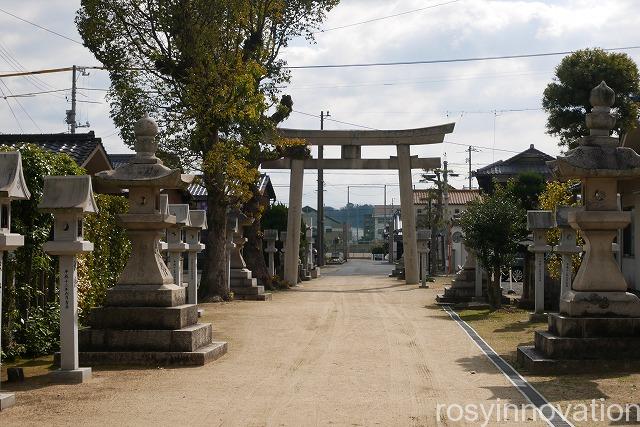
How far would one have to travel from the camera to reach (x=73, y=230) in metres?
10.8

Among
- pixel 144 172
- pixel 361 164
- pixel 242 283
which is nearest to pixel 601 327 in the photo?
pixel 144 172

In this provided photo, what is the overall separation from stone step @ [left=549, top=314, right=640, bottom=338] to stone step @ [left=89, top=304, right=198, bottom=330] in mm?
5764

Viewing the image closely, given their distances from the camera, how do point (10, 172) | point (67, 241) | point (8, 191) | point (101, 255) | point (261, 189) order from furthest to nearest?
1. point (261, 189)
2. point (101, 255)
3. point (67, 241)
4. point (10, 172)
5. point (8, 191)

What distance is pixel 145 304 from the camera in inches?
492

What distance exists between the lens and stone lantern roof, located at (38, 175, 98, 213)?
10.7m

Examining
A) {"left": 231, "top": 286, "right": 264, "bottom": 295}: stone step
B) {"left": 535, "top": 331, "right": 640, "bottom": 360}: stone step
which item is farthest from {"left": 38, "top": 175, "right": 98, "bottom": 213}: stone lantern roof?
{"left": 231, "top": 286, "right": 264, "bottom": 295}: stone step

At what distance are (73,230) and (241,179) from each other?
12617 mm

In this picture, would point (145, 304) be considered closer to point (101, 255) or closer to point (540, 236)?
point (101, 255)

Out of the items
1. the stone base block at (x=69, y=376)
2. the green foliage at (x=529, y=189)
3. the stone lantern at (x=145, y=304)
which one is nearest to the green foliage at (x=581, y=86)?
the green foliage at (x=529, y=189)

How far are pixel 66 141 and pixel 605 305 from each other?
1657 centimetres

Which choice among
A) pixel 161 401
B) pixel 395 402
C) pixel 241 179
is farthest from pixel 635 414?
pixel 241 179

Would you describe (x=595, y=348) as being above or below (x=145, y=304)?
below

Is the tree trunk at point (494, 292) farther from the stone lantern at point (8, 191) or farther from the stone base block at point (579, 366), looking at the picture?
the stone lantern at point (8, 191)

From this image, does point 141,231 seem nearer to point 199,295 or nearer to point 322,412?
point 322,412
